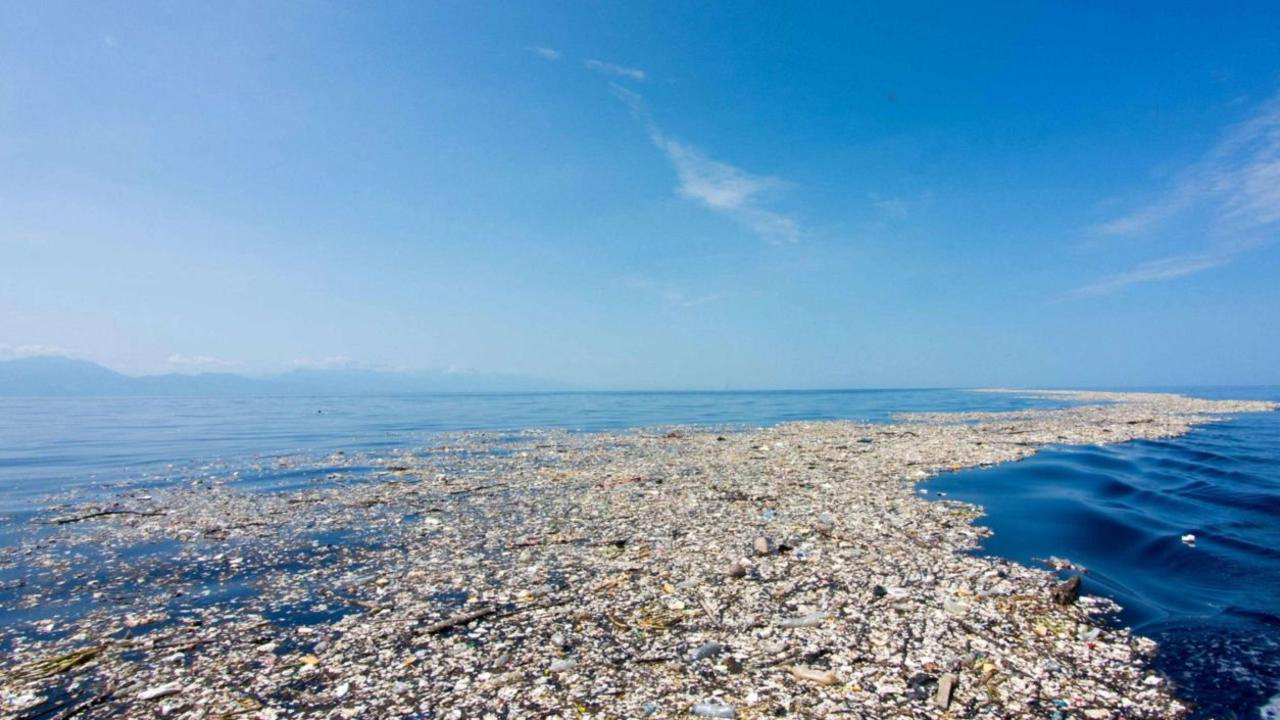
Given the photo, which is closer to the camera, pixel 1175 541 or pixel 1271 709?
pixel 1271 709

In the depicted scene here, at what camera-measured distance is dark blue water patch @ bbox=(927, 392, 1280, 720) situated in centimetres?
717

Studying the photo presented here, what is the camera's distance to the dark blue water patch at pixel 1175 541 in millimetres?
7173

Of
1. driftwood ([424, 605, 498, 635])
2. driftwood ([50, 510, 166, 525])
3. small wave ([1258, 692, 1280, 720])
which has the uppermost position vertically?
small wave ([1258, 692, 1280, 720])

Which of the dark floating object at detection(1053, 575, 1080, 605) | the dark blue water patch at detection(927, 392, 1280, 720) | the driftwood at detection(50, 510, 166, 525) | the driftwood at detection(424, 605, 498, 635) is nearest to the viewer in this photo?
the dark blue water patch at detection(927, 392, 1280, 720)

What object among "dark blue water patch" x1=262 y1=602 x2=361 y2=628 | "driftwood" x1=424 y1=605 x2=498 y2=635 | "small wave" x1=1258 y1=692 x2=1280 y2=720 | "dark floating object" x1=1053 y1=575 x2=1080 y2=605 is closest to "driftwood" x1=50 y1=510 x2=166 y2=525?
"dark blue water patch" x1=262 y1=602 x2=361 y2=628

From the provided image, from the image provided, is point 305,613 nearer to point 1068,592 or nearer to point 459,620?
point 459,620

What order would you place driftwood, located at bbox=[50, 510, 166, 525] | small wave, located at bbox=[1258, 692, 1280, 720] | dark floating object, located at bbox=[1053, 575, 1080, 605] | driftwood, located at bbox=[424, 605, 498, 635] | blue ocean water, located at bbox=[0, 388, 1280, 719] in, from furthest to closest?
driftwood, located at bbox=[50, 510, 166, 525] → dark floating object, located at bbox=[1053, 575, 1080, 605] → driftwood, located at bbox=[424, 605, 498, 635] → blue ocean water, located at bbox=[0, 388, 1280, 719] → small wave, located at bbox=[1258, 692, 1280, 720]

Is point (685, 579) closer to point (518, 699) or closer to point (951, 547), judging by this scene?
point (518, 699)

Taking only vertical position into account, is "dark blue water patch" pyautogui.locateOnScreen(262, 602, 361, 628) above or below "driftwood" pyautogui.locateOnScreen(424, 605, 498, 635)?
below

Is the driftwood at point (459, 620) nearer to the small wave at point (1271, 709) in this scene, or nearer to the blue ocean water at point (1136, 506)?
the blue ocean water at point (1136, 506)

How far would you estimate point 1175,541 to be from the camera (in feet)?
A: 41.7

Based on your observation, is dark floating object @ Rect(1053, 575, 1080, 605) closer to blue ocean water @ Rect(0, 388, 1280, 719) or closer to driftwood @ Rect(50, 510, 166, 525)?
blue ocean water @ Rect(0, 388, 1280, 719)

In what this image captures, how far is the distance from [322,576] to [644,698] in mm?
7430

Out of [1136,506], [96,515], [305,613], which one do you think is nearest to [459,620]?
[305,613]
